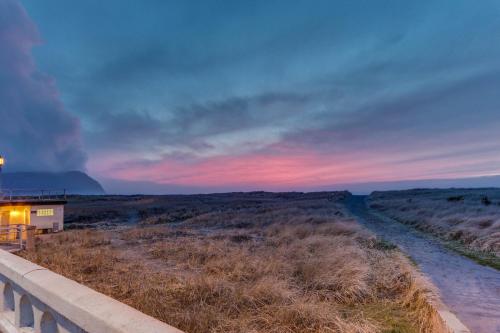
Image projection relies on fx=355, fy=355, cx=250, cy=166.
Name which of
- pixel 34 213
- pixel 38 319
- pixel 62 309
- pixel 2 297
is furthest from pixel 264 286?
pixel 34 213

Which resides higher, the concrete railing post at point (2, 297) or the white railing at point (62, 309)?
the white railing at point (62, 309)

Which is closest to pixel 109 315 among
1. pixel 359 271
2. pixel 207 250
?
pixel 359 271

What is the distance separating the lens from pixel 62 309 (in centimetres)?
229

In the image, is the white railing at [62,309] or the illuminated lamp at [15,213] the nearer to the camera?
the white railing at [62,309]

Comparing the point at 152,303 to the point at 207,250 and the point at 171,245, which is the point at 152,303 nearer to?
the point at 207,250

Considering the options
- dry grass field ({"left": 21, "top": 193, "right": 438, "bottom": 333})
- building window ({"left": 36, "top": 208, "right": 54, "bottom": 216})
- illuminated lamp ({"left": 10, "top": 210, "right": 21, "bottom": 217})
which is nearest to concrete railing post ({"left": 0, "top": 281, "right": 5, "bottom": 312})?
dry grass field ({"left": 21, "top": 193, "right": 438, "bottom": 333})

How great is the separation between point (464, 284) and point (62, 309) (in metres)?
12.1

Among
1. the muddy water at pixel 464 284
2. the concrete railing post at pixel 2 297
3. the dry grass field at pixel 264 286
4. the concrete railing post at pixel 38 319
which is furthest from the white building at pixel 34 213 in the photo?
the concrete railing post at pixel 38 319

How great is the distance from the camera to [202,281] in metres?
9.55

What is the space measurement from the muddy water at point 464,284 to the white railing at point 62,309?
791 cm

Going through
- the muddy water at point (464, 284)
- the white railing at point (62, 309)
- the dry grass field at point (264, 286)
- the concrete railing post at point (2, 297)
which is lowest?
the muddy water at point (464, 284)

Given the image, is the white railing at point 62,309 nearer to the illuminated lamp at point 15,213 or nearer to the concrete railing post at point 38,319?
the concrete railing post at point 38,319

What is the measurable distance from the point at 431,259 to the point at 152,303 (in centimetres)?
1215

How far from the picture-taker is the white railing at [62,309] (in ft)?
6.36
